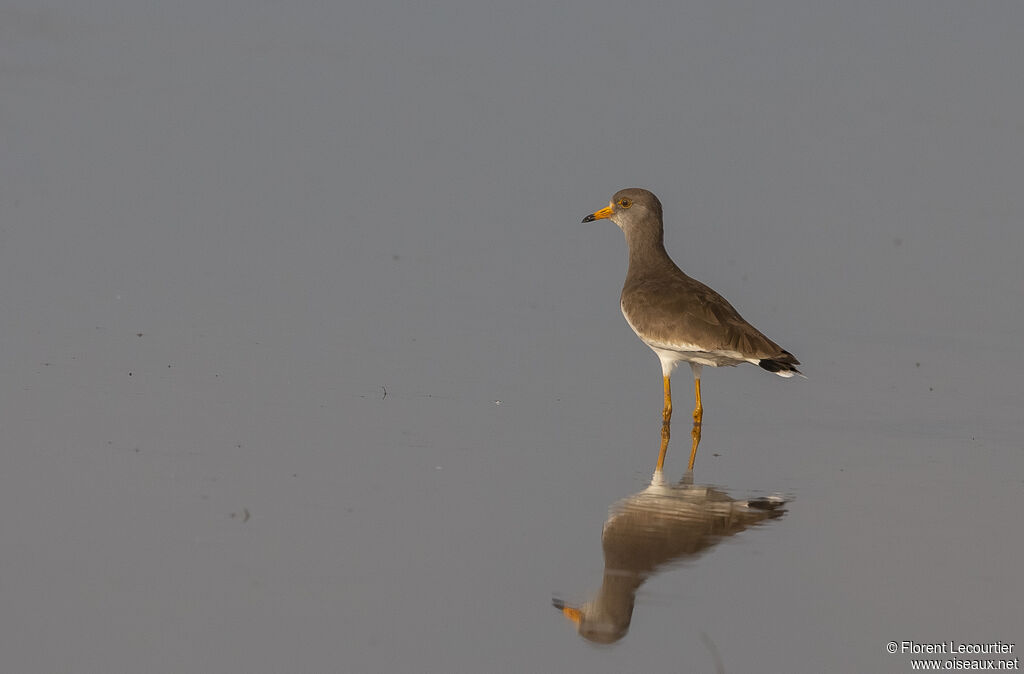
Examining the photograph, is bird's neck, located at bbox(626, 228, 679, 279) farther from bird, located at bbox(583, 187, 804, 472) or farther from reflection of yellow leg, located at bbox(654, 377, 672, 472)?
reflection of yellow leg, located at bbox(654, 377, 672, 472)

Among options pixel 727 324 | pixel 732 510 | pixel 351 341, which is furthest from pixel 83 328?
pixel 732 510

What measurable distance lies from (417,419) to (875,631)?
4142 mm

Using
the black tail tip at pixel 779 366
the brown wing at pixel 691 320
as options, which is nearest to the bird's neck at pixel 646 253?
the brown wing at pixel 691 320

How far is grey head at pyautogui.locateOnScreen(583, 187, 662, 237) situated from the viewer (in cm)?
1348

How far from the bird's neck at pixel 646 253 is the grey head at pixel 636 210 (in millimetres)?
50

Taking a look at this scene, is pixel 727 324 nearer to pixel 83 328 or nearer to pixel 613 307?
pixel 613 307

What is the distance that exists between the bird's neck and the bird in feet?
0.04

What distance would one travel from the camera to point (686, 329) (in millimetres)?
11734

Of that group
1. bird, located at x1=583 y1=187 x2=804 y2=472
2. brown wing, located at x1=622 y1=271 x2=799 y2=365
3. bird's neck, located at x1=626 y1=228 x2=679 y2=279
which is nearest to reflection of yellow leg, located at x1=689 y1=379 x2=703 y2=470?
bird, located at x1=583 y1=187 x2=804 y2=472

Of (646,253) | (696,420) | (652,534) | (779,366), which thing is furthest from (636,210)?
(652,534)

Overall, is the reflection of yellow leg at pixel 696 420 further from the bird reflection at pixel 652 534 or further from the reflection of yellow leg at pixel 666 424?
the bird reflection at pixel 652 534

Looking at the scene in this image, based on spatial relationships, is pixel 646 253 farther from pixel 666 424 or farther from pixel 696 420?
pixel 666 424

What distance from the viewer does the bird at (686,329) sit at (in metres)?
11.4

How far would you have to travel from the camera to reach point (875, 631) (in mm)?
7418
